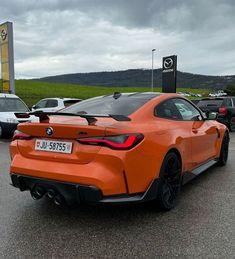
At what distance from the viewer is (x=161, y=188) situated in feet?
13.4

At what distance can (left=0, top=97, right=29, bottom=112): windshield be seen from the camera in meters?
12.8

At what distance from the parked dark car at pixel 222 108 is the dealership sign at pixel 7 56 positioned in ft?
35.1

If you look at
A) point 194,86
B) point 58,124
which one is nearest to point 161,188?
point 58,124

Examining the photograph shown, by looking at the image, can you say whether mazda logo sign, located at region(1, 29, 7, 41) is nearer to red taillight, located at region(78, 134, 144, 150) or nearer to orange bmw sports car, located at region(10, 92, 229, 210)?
orange bmw sports car, located at region(10, 92, 229, 210)

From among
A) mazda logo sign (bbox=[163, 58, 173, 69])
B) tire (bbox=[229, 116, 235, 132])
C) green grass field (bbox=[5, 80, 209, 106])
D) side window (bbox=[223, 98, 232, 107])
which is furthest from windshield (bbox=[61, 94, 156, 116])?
green grass field (bbox=[5, 80, 209, 106])

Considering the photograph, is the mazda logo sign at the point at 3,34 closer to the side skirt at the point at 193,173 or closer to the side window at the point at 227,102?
the side window at the point at 227,102

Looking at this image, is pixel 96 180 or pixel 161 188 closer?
pixel 96 180

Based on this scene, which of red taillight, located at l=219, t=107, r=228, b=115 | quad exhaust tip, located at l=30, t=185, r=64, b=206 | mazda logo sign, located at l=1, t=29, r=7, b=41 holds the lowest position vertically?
quad exhaust tip, located at l=30, t=185, r=64, b=206

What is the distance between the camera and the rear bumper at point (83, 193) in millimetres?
3525

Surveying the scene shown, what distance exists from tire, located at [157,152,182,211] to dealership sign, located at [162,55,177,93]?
17505 mm

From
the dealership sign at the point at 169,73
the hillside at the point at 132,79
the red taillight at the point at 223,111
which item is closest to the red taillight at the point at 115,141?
the red taillight at the point at 223,111

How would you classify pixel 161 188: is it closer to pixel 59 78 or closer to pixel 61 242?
pixel 61 242

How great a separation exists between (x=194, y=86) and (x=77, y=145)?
323 feet

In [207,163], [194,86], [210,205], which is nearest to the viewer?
[210,205]
